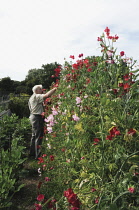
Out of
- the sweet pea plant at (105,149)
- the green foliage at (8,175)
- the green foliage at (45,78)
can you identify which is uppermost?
the green foliage at (45,78)

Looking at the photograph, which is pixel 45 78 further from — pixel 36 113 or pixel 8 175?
pixel 8 175

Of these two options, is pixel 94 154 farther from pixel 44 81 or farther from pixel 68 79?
pixel 44 81

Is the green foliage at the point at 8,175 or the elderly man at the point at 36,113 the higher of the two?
the elderly man at the point at 36,113

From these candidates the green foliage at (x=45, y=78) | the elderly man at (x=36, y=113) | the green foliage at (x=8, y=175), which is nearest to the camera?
the green foliage at (x=8, y=175)

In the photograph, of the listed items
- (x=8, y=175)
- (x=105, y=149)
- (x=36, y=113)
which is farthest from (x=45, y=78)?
(x=105, y=149)

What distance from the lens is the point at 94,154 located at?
2064mm

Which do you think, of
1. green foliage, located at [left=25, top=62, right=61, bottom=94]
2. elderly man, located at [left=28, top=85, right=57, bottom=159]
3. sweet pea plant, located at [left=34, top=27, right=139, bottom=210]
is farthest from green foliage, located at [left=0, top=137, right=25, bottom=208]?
green foliage, located at [left=25, top=62, right=61, bottom=94]

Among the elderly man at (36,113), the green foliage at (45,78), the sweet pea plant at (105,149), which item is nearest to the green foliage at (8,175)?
the sweet pea plant at (105,149)

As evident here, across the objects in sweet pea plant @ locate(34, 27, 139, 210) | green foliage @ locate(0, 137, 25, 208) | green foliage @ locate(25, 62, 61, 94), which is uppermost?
green foliage @ locate(25, 62, 61, 94)

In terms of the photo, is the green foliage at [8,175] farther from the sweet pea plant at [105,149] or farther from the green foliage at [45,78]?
the green foliage at [45,78]

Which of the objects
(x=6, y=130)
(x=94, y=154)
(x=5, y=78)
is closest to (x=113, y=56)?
(x=94, y=154)

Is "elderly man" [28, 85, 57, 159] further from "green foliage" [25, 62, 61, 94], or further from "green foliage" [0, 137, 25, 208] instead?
"green foliage" [25, 62, 61, 94]

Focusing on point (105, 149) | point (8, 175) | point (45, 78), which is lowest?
point (8, 175)

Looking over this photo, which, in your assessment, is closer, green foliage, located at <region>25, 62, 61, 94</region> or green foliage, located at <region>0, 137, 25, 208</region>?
green foliage, located at <region>0, 137, 25, 208</region>
